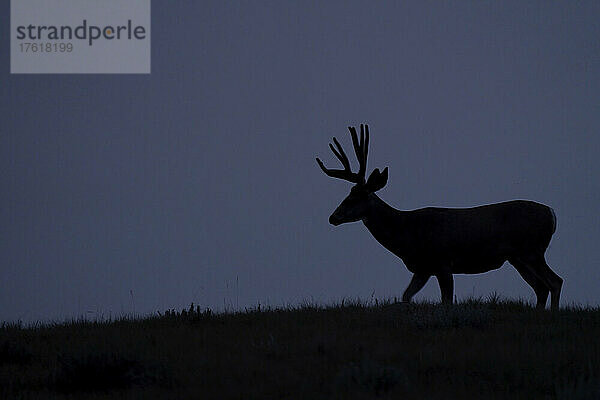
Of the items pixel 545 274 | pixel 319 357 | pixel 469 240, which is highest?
pixel 469 240

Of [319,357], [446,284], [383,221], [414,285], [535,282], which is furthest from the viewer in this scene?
[383,221]

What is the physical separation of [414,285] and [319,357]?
5.35 m

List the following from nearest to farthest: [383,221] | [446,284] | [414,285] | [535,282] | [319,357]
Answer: [319,357], [446,284], [414,285], [535,282], [383,221]

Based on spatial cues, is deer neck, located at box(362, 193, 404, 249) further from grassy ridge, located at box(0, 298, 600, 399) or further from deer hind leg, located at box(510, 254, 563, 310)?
grassy ridge, located at box(0, 298, 600, 399)

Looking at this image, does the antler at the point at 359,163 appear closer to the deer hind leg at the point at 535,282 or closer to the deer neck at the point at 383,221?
the deer neck at the point at 383,221

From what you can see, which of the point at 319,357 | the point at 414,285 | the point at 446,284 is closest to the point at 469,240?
the point at 446,284

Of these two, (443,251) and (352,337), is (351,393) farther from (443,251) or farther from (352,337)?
(443,251)

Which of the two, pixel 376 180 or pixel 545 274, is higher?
pixel 376 180

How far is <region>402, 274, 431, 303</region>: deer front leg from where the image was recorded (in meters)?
10.7

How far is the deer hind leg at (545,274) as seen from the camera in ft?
35.5

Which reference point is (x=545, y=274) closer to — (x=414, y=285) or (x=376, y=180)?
(x=414, y=285)

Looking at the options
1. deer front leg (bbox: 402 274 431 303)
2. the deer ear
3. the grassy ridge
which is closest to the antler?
the deer ear

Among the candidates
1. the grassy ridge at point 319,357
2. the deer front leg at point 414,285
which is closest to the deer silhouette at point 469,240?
the deer front leg at point 414,285

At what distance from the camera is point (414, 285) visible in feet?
35.7
